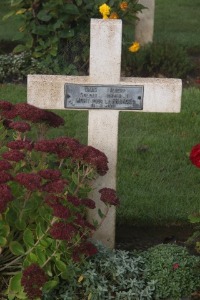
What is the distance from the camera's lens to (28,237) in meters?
4.32

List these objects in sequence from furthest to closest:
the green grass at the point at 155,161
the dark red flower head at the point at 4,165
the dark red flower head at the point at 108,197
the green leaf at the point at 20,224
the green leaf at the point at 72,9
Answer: the green leaf at the point at 72,9 → the green grass at the point at 155,161 → the dark red flower head at the point at 108,197 → the green leaf at the point at 20,224 → the dark red flower head at the point at 4,165

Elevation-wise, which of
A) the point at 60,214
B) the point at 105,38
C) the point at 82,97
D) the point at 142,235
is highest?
the point at 105,38

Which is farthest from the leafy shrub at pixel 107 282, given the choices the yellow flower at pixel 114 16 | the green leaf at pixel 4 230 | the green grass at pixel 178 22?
the green grass at pixel 178 22

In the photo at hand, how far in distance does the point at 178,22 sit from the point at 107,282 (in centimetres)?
988

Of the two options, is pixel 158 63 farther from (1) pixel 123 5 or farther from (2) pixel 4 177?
(2) pixel 4 177

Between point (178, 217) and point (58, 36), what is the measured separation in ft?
13.4

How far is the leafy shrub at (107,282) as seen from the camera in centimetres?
459

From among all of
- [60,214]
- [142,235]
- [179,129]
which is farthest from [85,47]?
Answer: [60,214]

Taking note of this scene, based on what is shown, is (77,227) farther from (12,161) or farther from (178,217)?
(178,217)

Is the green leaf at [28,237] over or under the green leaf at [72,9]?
under

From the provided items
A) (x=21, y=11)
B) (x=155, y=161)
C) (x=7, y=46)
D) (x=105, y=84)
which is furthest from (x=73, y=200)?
(x=7, y=46)

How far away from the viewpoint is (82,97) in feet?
16.3

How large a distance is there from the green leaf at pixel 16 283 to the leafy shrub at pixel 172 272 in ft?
2.61

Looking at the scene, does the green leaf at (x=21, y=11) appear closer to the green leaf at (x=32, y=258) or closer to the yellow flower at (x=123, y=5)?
the yellow flower at (x=123, y=5)
